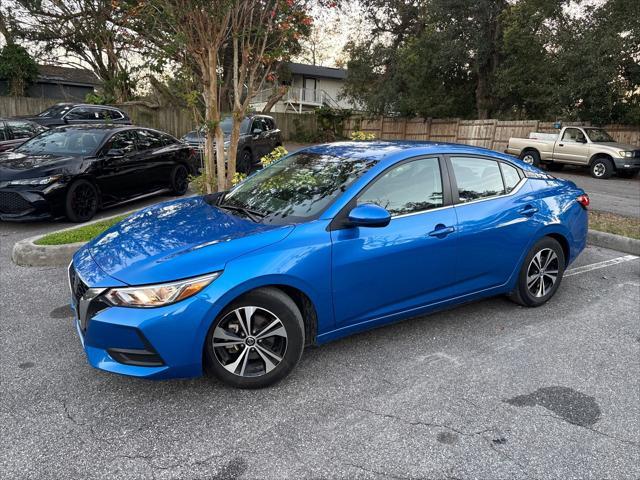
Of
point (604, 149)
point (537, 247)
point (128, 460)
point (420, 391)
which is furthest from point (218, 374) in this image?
point (604, 149)

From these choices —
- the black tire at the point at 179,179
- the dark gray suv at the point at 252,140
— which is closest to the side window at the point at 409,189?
the black tire at the point at 179,179

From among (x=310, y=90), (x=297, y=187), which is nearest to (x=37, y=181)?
(x=297, y=187)

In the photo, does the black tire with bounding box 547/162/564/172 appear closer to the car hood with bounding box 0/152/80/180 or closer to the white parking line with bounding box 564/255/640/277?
the white parking line with bounding box 564/255/640/277

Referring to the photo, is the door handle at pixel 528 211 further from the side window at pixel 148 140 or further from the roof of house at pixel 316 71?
the roof of house at pixel 316 71

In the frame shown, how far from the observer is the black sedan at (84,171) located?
→ 6930mm

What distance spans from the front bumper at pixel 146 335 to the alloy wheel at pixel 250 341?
0.15m

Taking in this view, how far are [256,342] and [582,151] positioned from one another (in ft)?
57.2

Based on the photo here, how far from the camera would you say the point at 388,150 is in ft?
13.1

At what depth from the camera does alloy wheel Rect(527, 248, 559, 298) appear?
450 cm

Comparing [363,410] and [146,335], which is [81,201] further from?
[363,410]

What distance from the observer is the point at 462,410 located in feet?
9.84

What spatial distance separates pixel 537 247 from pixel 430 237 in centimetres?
139

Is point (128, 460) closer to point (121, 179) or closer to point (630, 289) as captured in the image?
point (630, 289)

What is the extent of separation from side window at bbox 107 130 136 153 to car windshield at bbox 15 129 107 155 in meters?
0.17
